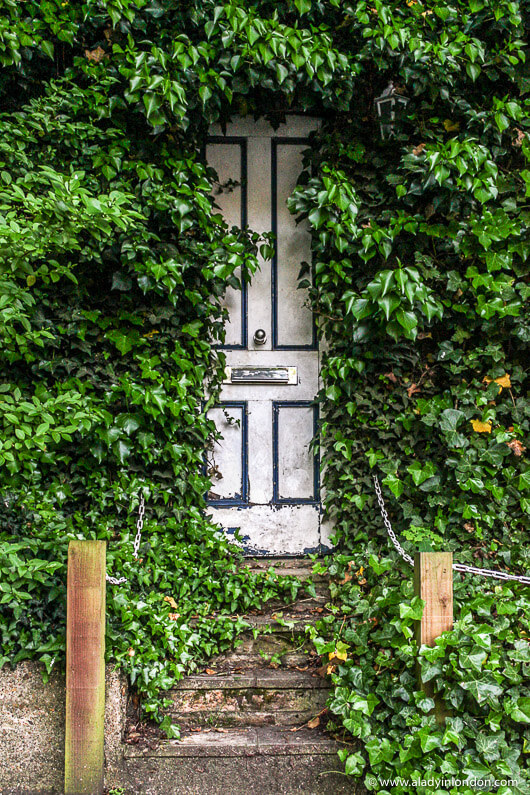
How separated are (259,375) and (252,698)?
175 cm

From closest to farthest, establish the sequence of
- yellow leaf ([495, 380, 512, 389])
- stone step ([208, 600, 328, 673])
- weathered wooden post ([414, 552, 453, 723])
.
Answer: weathered wooden post ([414, 552, 453, 723])
stone step ([208, 600, 328, 673])
yellow leaf ([495, 380, 512, 389])

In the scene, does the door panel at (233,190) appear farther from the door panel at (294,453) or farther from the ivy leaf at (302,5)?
the ivy leaf at (302,5)

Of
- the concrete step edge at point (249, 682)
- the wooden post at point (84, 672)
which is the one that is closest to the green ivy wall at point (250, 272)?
the concrete step edge at point (249, 682)

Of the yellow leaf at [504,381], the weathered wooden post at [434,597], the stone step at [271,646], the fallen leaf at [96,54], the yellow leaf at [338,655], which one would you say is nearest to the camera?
the weathered wooden post at [434,597]

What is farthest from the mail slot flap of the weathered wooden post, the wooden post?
the weathered wooden post

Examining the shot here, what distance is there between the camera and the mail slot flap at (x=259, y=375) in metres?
3.32

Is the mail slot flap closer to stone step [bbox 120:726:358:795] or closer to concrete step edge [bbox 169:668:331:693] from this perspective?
concrete step edge [bbox 169:668:331:693]

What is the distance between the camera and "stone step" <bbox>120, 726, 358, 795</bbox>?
2.25 m

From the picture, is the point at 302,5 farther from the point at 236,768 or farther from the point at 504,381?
the point at 236,768

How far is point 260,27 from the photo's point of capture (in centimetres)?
274

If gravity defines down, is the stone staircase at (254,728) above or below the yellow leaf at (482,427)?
below

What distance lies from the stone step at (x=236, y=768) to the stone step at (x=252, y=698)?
0.19 meters

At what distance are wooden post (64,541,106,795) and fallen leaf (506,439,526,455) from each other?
2.23 m

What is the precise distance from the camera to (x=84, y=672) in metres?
2.18
